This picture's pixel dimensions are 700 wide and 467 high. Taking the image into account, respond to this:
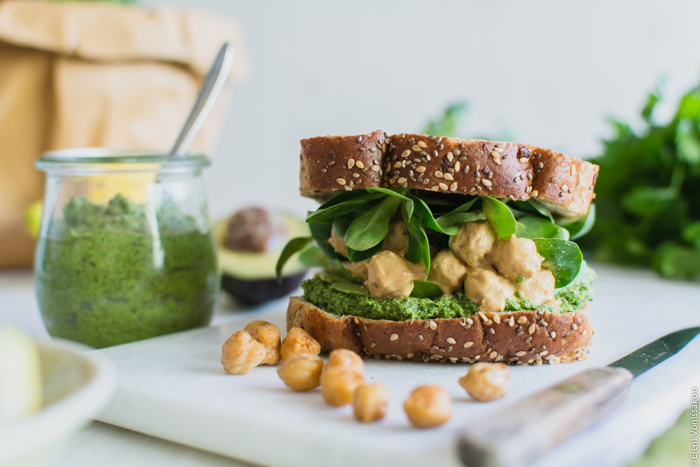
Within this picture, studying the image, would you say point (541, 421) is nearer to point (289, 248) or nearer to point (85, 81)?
point (289, 248)

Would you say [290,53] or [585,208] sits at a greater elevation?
[290,53]

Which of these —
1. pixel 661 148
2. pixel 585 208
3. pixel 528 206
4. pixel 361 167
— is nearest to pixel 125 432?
pixel 361 167

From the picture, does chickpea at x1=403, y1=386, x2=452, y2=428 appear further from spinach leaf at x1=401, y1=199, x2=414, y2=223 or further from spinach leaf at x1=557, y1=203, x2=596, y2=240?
spinach leaf at x1=557, y1=203, x2=596, y2=240

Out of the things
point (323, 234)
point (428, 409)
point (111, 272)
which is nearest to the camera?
point (428, 409)

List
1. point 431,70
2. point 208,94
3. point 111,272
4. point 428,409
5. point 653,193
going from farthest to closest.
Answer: point 431,70 → point 653,193 → point 208,94 → point 111,272 → point 428,409

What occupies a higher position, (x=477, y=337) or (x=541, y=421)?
(x=541, y=421)

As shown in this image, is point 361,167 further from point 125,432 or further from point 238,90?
point 238,90

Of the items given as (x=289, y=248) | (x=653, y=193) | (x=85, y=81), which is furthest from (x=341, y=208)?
(x=653, y=193)
